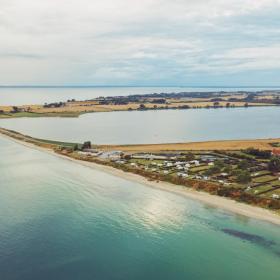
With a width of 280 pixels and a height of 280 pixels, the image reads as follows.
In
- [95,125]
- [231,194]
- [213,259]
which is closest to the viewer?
[213,259]

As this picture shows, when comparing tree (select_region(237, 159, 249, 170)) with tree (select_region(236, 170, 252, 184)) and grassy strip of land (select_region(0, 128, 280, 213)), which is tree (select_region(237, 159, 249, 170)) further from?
tree (select_region(236, 170, 252, 184))

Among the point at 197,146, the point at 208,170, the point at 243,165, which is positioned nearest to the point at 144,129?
the point at 197,146

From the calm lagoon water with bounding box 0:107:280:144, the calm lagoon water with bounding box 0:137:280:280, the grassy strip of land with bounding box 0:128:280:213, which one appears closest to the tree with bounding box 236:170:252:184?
the grassy strip of land with bounding box 0:128:280:213

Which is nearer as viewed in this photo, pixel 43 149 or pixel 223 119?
pixel 43 149

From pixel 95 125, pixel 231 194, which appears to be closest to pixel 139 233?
pixel 231 194

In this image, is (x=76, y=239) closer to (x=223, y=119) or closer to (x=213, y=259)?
(x=213, y=259)

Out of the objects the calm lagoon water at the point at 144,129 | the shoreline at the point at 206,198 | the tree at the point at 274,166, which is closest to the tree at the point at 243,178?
the shoreline at the point at 206,198

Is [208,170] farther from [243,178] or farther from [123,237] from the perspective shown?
[123,237]

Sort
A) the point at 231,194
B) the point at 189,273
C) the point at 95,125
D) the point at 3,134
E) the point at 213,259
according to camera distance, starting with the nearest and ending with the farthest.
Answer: the point at 189,273 < the point at 213,259 < the point at 231,194 < the point at 3,134 < the point at 95,125
